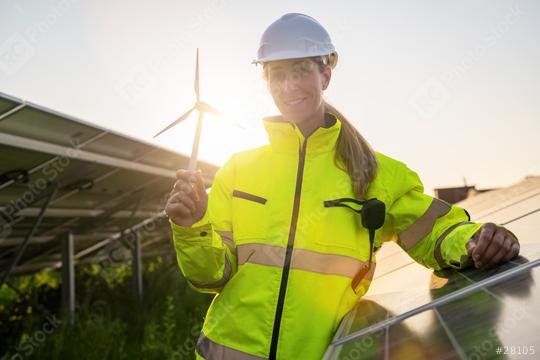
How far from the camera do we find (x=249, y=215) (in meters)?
2.24

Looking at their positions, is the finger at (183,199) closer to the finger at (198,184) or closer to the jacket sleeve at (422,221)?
the finger at (198,184)

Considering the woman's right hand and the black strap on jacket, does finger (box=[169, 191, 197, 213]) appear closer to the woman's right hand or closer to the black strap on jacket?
the woman's right hand

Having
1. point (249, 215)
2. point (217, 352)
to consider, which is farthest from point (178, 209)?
point (217, 352)

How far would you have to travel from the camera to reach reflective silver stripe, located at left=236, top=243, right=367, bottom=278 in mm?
2064

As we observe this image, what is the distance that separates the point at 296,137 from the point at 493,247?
1042mm

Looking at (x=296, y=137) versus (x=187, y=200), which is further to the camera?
(x=296, y=137)

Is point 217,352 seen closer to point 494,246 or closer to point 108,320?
point 494,246

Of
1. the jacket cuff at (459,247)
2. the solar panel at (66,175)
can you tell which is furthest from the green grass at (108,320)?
the jacket cuff at (459,247)

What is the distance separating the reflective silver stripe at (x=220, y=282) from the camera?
2.11 metres

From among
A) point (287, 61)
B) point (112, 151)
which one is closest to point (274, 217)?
point (287, 61)

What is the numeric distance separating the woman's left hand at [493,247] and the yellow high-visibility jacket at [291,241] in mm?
96

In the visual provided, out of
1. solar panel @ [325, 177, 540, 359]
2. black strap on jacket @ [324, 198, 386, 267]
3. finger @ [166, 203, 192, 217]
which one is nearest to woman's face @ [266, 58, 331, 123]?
black strap on jacket @ [324, 198, 386, 267]

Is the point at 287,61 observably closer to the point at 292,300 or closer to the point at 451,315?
the point at 292,300

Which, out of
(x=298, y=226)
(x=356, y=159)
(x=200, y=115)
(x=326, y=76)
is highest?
(x=326, y=76)
